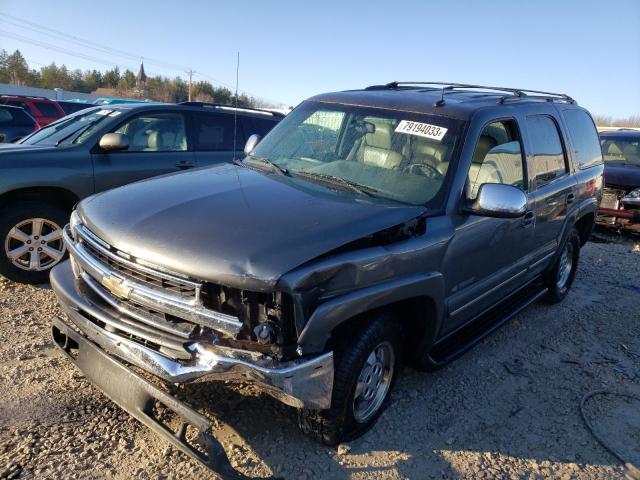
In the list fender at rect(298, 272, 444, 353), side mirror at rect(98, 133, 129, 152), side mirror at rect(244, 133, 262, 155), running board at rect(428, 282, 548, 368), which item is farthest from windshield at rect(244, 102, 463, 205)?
side mirror at rect(98, 133, 129, 152)

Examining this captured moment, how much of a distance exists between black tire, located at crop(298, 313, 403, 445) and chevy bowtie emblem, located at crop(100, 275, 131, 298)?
1.08m

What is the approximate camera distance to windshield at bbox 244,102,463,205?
323 centimetres

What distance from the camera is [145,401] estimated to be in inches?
93.4

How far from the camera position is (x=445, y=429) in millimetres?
3119

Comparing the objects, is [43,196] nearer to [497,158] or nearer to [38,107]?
[497,158]

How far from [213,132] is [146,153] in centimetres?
93

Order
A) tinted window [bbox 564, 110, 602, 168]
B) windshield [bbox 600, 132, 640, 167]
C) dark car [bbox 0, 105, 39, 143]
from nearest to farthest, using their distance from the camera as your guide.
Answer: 1. tinted window [bbox 564, 110, 602, 168]
2. windshield [bbox 600, 132, 640, 167]
3. dark car [bbox 0, 105, 39, 143]

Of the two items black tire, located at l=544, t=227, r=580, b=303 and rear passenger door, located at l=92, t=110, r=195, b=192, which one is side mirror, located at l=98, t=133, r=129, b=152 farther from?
black tire, located at l=544, t=227, r=580, b=303

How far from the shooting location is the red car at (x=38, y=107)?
14.0 meters

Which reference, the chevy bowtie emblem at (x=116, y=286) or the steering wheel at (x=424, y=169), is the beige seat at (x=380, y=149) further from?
the chevy bowtie emblem at (x=116, y=286)

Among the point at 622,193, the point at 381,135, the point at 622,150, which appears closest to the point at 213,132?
the point at 381,135

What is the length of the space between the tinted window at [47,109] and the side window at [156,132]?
35.2ft

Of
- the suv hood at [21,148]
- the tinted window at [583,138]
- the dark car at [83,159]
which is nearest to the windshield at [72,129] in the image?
the dark car at [83,159]

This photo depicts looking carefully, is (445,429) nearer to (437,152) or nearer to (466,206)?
(466,206)
